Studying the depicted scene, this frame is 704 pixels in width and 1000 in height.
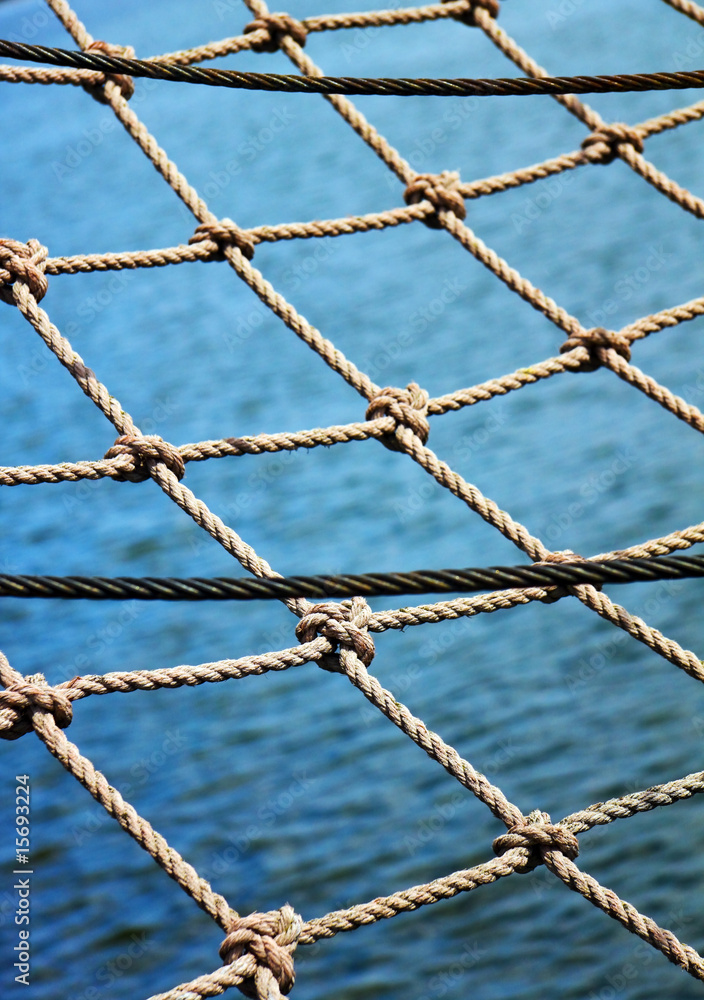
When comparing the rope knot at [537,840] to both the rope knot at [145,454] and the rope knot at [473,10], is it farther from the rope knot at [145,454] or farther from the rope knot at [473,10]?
the rope knot at [473,10]

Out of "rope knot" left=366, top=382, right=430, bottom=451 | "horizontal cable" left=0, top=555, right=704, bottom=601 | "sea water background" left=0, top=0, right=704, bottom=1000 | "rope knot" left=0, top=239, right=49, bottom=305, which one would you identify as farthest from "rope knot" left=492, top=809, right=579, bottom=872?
"sea water background" left=0, top=0, right=704, bottom=1000

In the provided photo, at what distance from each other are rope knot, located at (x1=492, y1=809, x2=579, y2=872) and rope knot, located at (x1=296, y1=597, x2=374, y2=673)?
6.8 inches

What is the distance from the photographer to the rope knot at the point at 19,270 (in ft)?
2.98

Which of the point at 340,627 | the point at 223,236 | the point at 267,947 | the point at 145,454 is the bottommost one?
the point at 267,947

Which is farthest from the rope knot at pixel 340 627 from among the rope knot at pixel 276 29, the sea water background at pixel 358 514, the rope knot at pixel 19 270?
the sea water background at pixel 358 514

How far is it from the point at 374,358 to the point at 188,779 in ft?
6.60

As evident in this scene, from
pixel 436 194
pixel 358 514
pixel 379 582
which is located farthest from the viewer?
pixel 358 514

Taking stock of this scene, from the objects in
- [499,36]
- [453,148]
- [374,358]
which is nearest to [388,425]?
[499,36]

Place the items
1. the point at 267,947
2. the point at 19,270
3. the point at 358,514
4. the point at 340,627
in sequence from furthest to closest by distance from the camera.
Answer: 1. the point at 358,514
2. the point at 19,270
3. the point at 340,627
4. the point at 267,947

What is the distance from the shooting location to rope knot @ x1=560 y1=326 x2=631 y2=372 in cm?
103

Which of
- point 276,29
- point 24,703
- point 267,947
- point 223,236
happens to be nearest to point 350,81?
point 223,236

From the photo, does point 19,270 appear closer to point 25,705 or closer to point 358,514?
point 25,705

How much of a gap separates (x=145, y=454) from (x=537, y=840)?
18.0 inches

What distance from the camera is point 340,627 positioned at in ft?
2.52
